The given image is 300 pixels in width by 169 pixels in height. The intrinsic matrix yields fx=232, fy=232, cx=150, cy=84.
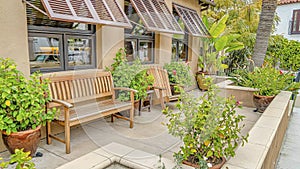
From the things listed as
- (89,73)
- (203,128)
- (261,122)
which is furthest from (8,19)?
(261,122)

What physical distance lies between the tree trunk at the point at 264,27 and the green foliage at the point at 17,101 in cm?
629

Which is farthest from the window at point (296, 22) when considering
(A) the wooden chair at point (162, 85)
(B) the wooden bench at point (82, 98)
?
(B) the wooden bench at point (82, 98)

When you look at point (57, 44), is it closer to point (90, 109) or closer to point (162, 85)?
point (90, 109)

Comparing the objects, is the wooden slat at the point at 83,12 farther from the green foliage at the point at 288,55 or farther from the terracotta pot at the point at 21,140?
the green foliage at the point at 288,55

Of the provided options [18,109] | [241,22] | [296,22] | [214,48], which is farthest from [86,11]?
[296,22]

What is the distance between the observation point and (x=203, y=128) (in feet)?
7.48

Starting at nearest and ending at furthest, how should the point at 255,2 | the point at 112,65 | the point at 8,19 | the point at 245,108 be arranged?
the point at 8,19 → the point at 112,65 → the point at 245,108 → the point at 255,2

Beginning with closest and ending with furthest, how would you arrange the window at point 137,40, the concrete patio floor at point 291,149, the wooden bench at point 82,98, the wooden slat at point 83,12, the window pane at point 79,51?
the wooden slat at point 83,12, the wooden bench at point 82,98, the concrete patio floor at point 291,149, the window pane at point 79,51, the window at point 137,40

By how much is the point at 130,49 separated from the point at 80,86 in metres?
2.10

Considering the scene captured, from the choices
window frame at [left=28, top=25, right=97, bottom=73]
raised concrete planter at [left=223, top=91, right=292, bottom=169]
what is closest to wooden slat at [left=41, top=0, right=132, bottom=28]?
window frame at [left=28, top=25, right=97, bottom=73]

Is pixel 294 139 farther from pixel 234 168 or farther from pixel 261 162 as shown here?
pixel 234 168

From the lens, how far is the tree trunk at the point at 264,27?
21.8 ft

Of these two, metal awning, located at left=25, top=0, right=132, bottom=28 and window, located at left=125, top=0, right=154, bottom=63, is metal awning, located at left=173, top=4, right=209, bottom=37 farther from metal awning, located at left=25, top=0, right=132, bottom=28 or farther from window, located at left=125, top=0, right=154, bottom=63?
metal awning, located at left=25, top=0, right=132, bottom=28

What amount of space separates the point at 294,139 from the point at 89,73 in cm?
464
